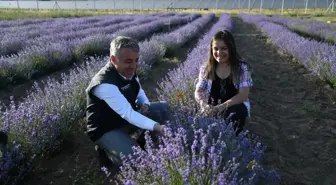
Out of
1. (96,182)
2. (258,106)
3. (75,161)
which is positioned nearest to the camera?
(96,182)

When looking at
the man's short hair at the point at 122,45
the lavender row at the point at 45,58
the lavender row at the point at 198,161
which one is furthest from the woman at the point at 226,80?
the lavender row at the point at 45,58

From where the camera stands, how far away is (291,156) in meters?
2.88

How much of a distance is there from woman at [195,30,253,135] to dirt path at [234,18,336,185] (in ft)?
1.81

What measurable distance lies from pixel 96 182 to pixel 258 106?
2.74m

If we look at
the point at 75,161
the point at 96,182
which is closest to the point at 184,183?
the point at 96,182

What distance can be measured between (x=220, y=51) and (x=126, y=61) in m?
1.01

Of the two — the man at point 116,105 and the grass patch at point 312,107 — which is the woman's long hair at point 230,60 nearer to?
the man at point 116,105

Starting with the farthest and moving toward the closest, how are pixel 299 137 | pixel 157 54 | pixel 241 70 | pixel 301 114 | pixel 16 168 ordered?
1. pixel 157 54
2. pixel 301 114
3. pixel 299 137
4. pixel 241 70
5. pixel 16 168

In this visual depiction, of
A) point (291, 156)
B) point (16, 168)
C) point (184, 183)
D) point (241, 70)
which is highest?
point (241, 70)

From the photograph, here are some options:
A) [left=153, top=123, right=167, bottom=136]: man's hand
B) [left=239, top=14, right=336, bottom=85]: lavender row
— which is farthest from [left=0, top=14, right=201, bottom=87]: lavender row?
[left=239, top=14, right=336, bottom=85]: lavender row

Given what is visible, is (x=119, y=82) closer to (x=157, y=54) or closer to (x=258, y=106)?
(x=258, y=106)

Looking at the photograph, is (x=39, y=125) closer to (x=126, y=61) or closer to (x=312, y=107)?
(x=126, y=61)

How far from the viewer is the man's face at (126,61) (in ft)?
7.05

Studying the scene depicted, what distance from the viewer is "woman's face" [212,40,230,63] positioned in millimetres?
2773
